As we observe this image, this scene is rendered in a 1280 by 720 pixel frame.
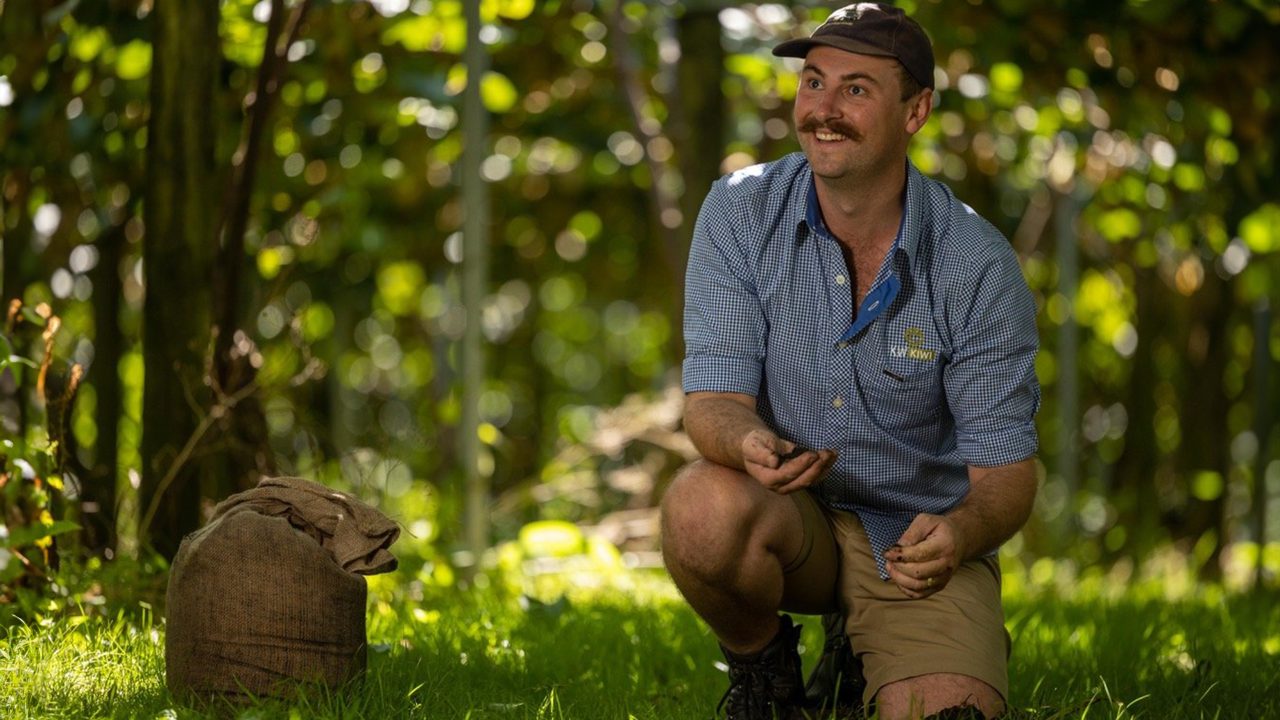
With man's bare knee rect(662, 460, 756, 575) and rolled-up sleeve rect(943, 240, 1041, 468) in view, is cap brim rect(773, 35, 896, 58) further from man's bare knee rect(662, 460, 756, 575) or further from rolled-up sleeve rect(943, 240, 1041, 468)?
man's bare knee rect(662, 460, 756, 575)

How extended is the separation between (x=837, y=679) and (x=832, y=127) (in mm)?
1129

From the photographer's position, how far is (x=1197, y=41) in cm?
495

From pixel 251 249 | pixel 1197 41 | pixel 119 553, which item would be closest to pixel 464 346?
pixel 251 249

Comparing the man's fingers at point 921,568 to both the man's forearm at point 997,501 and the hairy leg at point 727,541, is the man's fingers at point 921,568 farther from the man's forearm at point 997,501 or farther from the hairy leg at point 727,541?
the hairy leg at point 727,541

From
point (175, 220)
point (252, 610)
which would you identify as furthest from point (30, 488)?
point (252, 610)

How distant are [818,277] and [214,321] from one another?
73.9 inches

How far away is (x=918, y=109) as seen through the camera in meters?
3.17

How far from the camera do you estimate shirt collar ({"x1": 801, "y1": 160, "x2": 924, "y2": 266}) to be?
3111 millimetres

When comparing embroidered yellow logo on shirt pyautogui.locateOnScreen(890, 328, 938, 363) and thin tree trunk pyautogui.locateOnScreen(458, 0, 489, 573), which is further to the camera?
thin tree trunk pyautogui.locateOnScreen(458, 0, 489, 573)

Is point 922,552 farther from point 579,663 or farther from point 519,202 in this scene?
point 519,202

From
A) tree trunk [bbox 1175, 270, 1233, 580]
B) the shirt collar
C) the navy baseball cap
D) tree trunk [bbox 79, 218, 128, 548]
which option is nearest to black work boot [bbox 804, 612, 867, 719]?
the shirt collar

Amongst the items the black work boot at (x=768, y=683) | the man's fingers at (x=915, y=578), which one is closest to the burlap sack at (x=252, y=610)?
the black work boot at (x=768, y=683)

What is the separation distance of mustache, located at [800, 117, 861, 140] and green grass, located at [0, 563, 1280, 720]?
1.16 metres

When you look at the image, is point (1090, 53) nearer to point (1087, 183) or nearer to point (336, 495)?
point (1087, 183)
